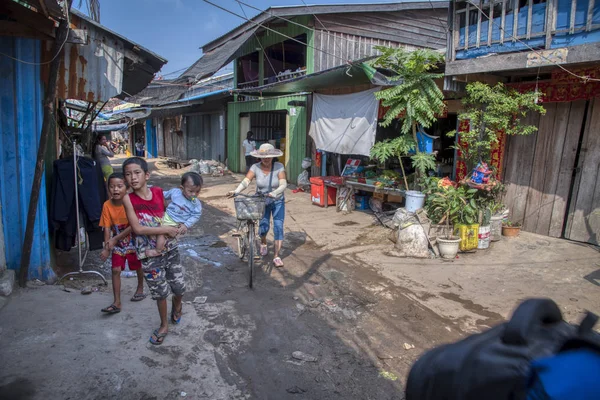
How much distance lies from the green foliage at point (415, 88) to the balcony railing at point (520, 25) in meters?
0.46

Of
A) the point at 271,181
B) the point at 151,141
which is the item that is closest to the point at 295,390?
the point at 271,181

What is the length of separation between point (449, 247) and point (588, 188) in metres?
2.63

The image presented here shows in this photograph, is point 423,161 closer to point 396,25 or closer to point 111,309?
point 111,309

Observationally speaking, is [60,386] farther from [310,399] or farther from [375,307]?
[375,307]

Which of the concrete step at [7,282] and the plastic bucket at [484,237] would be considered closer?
the concrete step at [7,282]

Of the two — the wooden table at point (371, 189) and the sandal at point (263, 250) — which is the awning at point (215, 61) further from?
the sandal at point (263, 250)

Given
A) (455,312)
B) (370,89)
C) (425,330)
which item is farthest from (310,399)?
(370,89)

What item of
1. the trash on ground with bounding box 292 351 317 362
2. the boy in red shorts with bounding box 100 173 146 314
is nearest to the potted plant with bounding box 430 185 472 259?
the trash on ground with bounding box 292 351 317 362

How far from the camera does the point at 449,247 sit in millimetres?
6211

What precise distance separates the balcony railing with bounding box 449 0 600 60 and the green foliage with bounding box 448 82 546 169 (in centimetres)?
67

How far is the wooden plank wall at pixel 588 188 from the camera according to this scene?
21.2 feet

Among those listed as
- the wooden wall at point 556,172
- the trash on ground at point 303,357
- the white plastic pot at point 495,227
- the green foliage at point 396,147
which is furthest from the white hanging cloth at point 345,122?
the trash on ground at point 303,357

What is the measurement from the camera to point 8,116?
4.30m

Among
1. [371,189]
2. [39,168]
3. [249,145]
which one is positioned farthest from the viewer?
[249,145]
